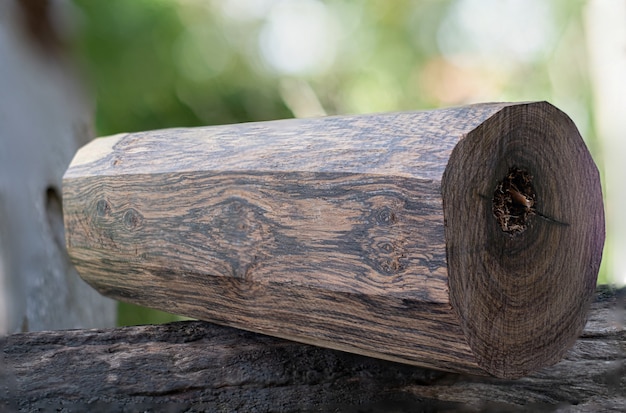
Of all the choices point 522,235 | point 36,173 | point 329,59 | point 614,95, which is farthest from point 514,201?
point 329,59

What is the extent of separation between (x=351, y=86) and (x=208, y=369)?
18.0ft

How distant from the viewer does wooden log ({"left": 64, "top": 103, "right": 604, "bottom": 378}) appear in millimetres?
877

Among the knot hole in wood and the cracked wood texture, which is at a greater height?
the knot hole in wood

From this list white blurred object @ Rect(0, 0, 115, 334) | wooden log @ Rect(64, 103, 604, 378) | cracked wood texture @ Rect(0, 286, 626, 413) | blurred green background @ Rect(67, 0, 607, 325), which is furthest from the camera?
blurred green background @ Rect(67, 0, 607, 325)

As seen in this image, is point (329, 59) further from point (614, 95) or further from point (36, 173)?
point (36, 173)

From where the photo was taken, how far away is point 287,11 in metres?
6.14

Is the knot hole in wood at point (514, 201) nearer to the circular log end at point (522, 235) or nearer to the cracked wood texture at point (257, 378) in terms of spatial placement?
the circular log end at point (522, 235)

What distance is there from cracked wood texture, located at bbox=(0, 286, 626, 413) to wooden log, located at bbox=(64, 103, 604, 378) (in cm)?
10

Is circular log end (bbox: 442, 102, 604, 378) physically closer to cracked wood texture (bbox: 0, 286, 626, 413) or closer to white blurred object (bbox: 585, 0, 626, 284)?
cracked wood texture (bbox: 0, 286, 626, 413)

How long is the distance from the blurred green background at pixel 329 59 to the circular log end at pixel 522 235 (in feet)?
11.7

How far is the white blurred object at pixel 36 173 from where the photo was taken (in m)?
2.05

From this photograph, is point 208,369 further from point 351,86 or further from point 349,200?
point 351,86

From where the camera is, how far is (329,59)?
250 inches

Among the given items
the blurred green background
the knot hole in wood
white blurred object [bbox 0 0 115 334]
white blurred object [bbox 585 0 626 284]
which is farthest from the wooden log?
the blurred green background
